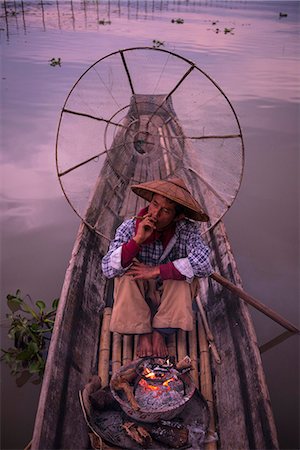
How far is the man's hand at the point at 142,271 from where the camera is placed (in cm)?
214

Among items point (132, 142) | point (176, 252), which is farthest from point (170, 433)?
point (132, 142)

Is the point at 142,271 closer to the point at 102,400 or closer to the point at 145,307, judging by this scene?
the point at 145,307

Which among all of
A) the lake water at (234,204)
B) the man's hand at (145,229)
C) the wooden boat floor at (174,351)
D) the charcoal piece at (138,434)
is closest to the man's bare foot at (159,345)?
→ the wooden boat floor at (174,351)

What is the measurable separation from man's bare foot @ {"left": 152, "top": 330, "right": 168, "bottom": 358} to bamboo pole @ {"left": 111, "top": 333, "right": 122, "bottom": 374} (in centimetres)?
22

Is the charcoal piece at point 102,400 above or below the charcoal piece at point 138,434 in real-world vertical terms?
above

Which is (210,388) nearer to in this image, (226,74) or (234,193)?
(234,193)

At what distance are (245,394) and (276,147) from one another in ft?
15.5

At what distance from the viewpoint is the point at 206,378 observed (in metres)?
2.21

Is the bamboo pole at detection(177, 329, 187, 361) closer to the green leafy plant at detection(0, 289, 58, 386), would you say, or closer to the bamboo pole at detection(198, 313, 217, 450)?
the bamboo pole at detection(198, 313, 217, 450)

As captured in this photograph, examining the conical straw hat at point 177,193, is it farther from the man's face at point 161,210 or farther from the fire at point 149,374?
the fire at point 149,374

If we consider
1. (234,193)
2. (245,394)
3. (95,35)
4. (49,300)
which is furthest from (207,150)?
(95,35)

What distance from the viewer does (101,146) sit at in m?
3.62

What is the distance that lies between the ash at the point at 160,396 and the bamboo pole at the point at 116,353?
0.29 m

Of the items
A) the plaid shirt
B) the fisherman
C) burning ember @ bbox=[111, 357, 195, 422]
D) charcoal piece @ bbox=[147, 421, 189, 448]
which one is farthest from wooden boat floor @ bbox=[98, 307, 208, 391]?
the plaid shirt
